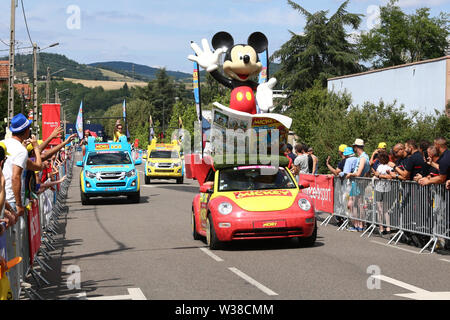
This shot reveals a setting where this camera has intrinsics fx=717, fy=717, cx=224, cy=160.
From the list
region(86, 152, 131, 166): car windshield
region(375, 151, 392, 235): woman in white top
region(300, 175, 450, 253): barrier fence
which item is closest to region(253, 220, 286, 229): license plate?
region(300, 175, 450, 253): barrier fence

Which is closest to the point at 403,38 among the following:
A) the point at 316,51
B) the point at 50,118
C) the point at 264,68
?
the point at 316,51

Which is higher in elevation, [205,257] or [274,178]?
[274,178]

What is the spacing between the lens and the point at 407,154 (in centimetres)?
1444

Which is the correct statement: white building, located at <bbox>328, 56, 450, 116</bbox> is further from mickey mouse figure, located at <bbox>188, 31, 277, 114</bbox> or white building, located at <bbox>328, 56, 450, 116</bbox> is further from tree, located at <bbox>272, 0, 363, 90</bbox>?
mickey mouse figure, located at <bbox>188, 31, 277, 114</bbox>

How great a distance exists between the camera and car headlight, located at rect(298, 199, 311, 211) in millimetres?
12398

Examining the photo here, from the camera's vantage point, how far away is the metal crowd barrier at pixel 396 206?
39.8ft

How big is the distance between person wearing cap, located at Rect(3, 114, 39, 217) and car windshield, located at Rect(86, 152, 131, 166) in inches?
609

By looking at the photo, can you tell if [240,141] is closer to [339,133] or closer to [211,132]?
[211,132]

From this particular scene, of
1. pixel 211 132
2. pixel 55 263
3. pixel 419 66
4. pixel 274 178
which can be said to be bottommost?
pixel 55 263

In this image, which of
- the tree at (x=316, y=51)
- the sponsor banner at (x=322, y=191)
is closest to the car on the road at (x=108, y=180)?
the sponsor banner at (x=322, y=191)
